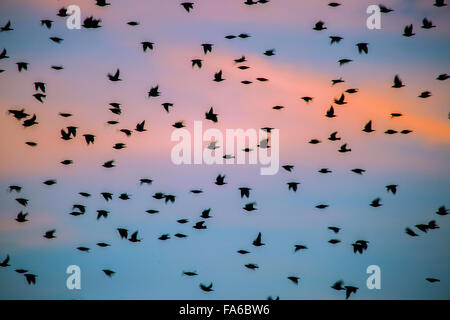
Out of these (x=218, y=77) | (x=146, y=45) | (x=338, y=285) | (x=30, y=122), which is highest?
(x=146, y=45)

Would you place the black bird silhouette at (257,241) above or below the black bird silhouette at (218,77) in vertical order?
below

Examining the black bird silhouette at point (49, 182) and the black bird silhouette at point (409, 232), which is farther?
the black bird silhouette at point (409, 232)

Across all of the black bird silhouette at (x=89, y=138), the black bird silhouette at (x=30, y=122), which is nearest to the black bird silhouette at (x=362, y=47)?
the black bird silhouette at (x=89, y=138)

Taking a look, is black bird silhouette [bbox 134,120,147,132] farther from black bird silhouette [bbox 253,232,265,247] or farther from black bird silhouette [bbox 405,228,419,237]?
black bird silhouette [bbox 405,228,419,237]

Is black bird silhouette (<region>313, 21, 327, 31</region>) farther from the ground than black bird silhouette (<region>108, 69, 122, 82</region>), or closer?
farther from the ground

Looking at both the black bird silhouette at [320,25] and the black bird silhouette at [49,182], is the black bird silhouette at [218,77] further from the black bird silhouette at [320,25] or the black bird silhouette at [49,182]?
the black bird silhouette at [49,182]

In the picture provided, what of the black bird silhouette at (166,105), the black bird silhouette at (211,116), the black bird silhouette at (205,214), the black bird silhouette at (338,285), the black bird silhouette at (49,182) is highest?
the black bird silhouette at (166,105)

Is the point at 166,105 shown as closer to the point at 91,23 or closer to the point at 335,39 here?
the point at 91,23

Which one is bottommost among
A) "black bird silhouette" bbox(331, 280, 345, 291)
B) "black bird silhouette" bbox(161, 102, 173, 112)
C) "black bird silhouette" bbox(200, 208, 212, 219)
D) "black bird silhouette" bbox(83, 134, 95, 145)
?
"black bird silhouette" bbox(331, 280, 345, 291)

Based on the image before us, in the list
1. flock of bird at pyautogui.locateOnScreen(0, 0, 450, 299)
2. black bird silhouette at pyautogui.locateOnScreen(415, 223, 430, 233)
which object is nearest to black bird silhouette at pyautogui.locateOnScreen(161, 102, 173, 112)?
flock of bird at pyautogui.locateOnScreen(0, 0, 450, 299)

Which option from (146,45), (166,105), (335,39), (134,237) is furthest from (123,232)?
(335,39)

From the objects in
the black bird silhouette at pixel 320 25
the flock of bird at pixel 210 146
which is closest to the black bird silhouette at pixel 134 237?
the flock of bird at pixel 210 146
